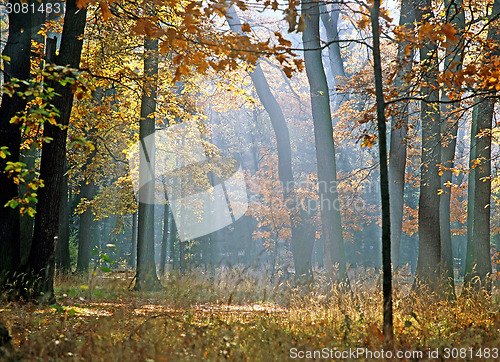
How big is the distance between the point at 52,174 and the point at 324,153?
6.32 meters

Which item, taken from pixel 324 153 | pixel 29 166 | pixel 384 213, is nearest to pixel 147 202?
pixel 29 166

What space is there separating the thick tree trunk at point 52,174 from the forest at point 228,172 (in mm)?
26

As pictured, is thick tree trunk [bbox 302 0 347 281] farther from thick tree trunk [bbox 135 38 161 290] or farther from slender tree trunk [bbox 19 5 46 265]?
slender tree trunk [bbox 19 5 46 265]

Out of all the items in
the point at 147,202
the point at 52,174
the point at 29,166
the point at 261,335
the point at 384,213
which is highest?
the point at 29,166

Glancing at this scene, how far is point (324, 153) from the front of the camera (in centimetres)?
1077

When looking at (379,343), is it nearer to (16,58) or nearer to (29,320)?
(29,320)

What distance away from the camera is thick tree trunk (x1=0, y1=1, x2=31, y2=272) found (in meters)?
7.65

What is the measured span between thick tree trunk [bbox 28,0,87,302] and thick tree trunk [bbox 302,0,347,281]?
530 cm

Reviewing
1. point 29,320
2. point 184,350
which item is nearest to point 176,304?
point 29,320

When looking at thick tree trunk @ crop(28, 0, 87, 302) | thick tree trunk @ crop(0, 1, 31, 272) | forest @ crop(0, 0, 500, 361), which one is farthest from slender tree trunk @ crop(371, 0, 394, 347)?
thick tree trunk @ crop(0, 1, 31, 272)

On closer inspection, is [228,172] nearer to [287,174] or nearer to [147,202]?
[287,174]

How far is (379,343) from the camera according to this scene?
13.8 feet

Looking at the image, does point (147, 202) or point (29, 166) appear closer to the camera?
point (29, 166)

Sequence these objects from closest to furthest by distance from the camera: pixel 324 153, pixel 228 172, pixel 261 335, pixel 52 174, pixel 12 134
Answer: pixel 261 335, pixel 52 174, pixel 12 134, pixel 324 153, pixel 228 172
